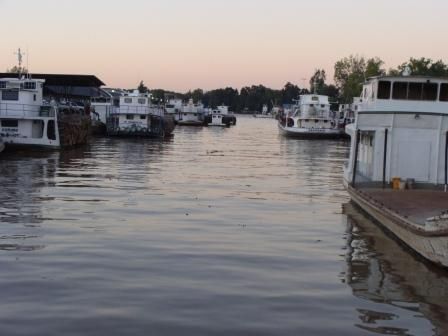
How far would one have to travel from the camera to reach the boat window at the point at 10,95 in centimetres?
A: 4606

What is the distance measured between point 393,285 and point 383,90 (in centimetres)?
1328

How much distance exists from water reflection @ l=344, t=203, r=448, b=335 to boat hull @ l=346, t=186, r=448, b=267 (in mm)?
201

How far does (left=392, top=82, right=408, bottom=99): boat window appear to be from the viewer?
77.2ft

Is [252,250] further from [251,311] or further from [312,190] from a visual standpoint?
[312,190]

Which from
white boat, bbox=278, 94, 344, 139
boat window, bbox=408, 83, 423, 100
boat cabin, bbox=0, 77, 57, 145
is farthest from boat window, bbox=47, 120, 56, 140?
white boat, bbox=278, 94, 344, 139

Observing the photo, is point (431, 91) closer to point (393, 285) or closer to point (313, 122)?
point (393, 285)

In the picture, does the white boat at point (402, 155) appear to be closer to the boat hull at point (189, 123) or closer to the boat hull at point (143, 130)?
the boat hull at point (143, 130)

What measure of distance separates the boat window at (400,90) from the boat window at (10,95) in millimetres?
29757

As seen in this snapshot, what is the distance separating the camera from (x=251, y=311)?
9789 millimetres

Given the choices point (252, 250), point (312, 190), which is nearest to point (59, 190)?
point (312, 190)

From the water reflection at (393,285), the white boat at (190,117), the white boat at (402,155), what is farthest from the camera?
the white boat at (190,117)

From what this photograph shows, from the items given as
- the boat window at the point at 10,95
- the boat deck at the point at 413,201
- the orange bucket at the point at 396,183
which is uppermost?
the boat window at the point at 10,95

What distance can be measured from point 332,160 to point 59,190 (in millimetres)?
23744

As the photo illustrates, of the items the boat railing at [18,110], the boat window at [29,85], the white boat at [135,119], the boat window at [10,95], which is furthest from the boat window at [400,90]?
the white boat at [135,119]
